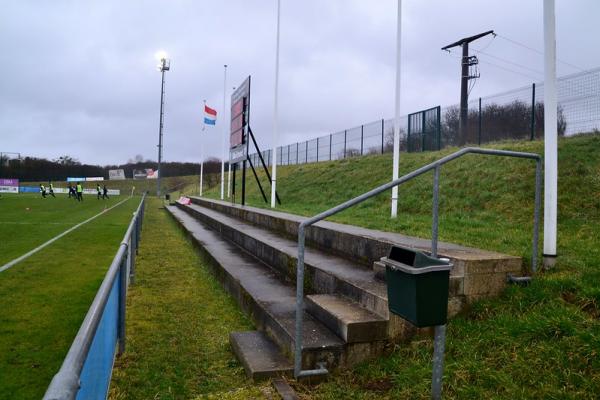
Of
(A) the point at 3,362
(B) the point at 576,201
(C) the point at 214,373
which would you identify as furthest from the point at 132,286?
(B) the point at 576,201

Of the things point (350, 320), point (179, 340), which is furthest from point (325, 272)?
point (179, 340)

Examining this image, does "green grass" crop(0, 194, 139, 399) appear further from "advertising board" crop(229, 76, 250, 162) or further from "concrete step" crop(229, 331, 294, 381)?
"advertising board" crop(229, 76, 250, 162)

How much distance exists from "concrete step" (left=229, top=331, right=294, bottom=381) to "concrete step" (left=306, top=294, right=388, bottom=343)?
47cm

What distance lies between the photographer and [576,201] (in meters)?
7.41

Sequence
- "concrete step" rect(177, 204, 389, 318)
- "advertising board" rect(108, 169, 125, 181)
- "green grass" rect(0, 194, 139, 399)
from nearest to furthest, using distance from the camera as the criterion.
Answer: "green grass" rect(0, 194, 139, 399) → "concrete step" rect(177, 204, 389, 318) → "advertising board" rect(108, 169, 125, 181)

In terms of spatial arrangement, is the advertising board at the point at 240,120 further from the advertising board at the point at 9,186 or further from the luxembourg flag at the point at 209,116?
the advertising board at the point at 9,186

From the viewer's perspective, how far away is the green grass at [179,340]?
3.31m

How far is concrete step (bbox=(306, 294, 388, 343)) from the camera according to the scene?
3.43 m

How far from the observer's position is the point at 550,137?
408 cm

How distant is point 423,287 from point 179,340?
9.08ft

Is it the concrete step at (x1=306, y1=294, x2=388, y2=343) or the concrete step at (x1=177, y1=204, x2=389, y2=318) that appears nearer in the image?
the concrete step at (x1=306, y1=294, x2=388, y2=343)

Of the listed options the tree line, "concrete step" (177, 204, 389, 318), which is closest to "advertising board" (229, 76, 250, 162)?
"concrete step" (177, 204, 389, 318)

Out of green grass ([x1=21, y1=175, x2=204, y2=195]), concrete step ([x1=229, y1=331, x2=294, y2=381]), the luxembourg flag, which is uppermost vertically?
the luxembourg flag

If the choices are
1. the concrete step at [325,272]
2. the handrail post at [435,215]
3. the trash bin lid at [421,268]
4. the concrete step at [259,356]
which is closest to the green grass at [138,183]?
the concrete step at [325,272]
